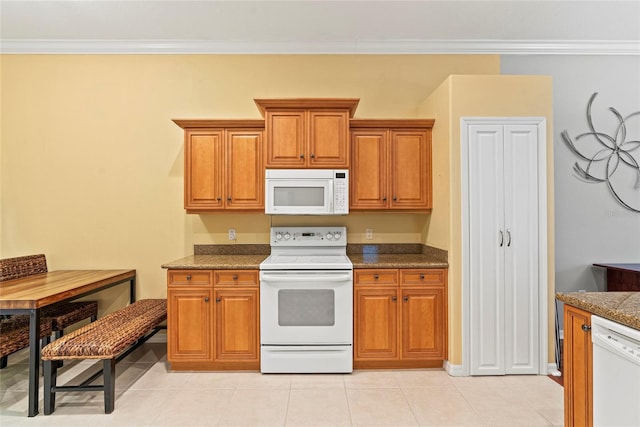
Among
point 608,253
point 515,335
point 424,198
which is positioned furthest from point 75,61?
point 608,253

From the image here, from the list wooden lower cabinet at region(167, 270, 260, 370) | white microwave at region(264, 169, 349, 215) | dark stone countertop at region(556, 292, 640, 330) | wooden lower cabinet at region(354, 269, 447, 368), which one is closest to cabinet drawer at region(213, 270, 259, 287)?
wooden lower cabinet at region(167, 270, 260, 370)

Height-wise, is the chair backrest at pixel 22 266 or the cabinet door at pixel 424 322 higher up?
the chair backrest at pixel 22 266

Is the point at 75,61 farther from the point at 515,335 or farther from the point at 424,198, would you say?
the point at 515,335

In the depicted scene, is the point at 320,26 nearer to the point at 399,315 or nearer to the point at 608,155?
the point at 399,315

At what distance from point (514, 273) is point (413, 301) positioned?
0.84 m

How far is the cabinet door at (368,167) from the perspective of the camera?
3391 millimetres

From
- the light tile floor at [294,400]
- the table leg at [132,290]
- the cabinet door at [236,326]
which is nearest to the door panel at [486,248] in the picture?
the light tile floor at [294,400]

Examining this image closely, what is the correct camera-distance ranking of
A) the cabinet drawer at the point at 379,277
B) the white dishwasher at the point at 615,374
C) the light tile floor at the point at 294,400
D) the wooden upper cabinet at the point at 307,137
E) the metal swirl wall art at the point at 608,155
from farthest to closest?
the metal swirl wall art at the point at 608,155, the wooden upper cabinet at the point at 307,137, the cabinet drawer at the point at 379,277, the light tile floor at the point at 294,400, the white dishwasher at the point at 615,374

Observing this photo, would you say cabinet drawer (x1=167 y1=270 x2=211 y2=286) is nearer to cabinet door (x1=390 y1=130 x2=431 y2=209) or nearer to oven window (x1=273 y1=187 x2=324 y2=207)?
oven window (x1=273 y1=187 x2=324 y2=207)

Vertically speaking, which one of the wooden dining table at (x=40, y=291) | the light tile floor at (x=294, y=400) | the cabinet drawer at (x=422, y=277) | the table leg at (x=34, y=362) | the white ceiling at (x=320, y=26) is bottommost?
the light tile floor at (x=294, y=400)

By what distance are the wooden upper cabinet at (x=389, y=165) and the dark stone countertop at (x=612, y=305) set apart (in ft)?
5.53

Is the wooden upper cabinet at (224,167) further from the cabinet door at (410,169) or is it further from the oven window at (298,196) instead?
the cabinet door at (410,169)

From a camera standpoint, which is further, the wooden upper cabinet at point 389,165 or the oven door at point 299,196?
the wooden upper cabinet at point 389,165

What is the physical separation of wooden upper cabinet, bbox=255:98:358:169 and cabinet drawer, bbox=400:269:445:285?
108 centimetres
